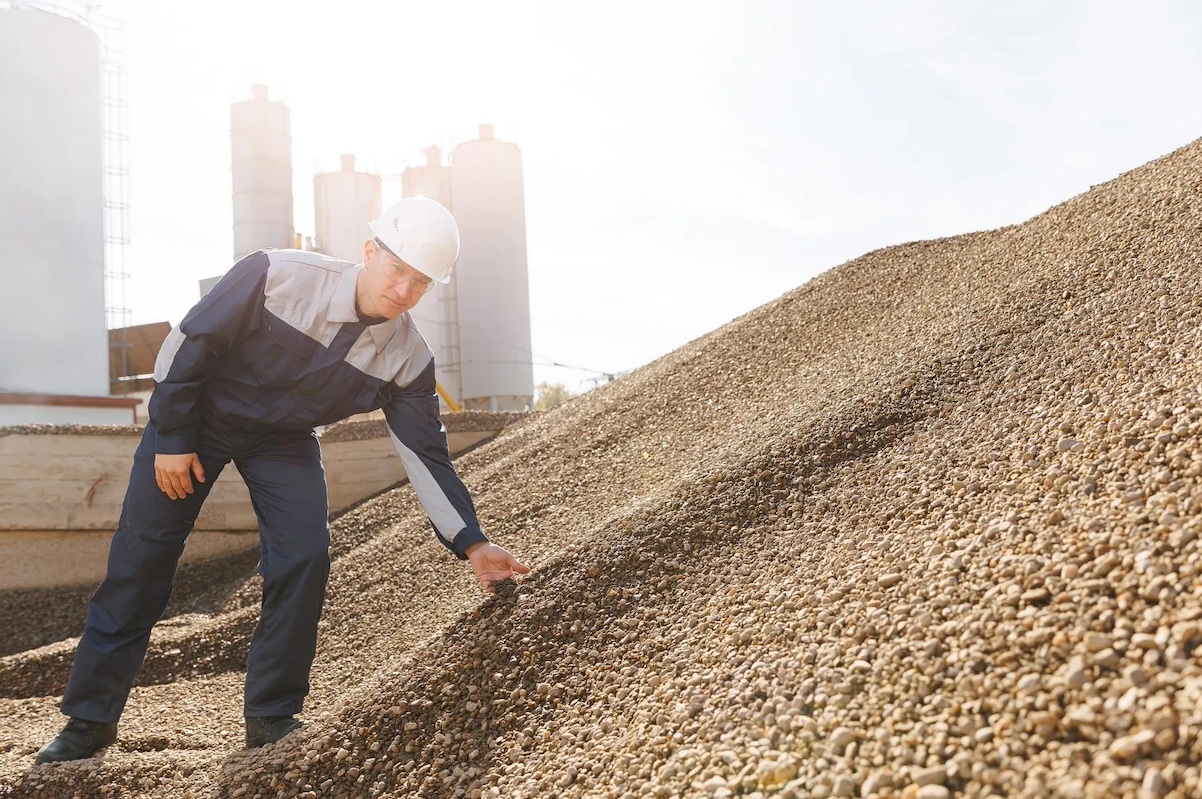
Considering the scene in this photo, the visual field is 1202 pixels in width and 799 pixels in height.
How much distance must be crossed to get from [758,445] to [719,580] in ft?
2.57

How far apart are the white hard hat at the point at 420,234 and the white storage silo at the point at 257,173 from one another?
1130 cm

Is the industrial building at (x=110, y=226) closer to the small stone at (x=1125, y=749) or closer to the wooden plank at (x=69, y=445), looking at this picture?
the wooden plank at (x=69, y=445)

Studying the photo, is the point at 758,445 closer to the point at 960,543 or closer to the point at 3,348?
the point at 960,543

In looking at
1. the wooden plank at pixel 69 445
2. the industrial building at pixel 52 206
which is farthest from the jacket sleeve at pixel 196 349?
the industrial building at pixel 52 206

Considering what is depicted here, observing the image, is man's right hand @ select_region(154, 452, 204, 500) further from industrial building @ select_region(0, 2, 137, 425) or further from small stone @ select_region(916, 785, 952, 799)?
industrial building @ select_region(0, 2, 137, 425)

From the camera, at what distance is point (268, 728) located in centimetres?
217

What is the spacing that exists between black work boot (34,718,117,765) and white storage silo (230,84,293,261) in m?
11.3

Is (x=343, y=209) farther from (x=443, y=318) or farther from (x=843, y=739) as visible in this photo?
(x=843, y=739)

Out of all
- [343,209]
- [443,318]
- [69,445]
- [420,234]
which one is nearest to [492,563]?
[420,234]

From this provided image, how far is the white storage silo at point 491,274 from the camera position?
13.3 meters

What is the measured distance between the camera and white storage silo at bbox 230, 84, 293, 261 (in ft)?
41.3

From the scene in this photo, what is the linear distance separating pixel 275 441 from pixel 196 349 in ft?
1.13

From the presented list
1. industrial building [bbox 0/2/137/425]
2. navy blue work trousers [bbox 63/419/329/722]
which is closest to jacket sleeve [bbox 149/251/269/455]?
navy blue work trousers [bbox 63/419/329/722]

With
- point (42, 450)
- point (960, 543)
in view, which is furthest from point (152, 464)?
point (42, 450)
